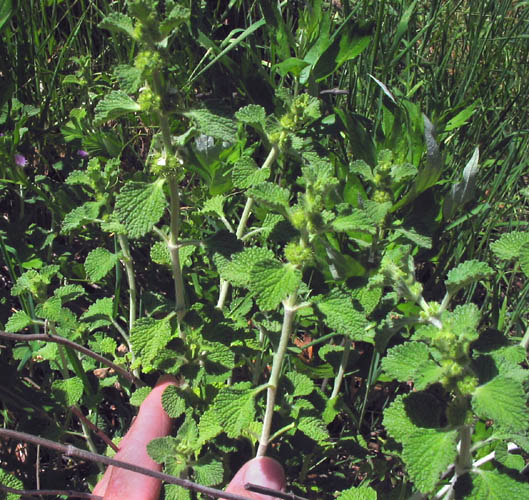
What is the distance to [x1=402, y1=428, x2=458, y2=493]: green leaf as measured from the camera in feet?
3.76

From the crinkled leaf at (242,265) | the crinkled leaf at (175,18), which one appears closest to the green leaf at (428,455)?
the crinkled leaf at (242,265)

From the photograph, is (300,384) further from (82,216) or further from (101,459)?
(82,216)

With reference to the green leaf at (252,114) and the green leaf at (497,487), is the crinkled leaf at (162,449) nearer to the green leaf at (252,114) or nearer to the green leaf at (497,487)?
the green leaf at (497,487)

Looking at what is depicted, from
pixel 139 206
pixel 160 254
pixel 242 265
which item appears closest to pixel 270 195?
pixel 242 265

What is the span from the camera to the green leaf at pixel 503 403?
3.61 feet

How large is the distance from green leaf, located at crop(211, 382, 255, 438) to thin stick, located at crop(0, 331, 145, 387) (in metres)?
0.38

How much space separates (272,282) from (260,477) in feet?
1.71

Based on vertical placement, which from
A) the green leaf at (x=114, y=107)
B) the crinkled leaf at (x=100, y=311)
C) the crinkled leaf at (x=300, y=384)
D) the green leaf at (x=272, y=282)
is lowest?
the crinkled leaf at (x=300, y=384)

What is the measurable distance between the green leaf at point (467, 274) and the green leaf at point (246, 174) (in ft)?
1.71

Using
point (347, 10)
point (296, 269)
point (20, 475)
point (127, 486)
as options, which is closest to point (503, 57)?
point (347, 10)

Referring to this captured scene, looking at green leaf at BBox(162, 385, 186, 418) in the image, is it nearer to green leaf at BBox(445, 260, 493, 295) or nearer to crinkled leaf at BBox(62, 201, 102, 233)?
crinkled leaf at BBox(62, 201, 102, 233)

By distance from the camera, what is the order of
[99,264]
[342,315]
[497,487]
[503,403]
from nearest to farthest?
[503,403] → [497,487] → [342,315] → [99,264]

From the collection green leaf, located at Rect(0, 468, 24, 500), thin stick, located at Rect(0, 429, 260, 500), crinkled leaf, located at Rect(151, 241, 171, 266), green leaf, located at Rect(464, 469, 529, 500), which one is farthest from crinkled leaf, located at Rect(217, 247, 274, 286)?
green leaf, located at Rect(0, 468, 24, 500)

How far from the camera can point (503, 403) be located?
1.12 meters
